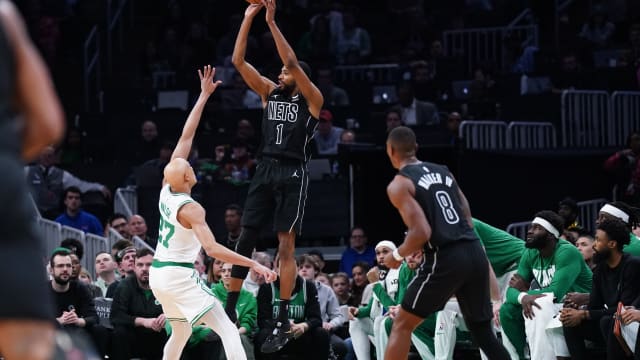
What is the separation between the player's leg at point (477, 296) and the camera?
320 inches

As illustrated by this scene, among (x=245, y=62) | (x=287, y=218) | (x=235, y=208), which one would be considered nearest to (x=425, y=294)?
(x=287, y=218)

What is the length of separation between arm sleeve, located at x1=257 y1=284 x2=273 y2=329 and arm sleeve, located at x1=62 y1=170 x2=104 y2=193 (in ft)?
15.6

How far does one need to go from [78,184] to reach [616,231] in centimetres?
852

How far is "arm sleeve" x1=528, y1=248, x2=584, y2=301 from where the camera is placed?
1087 centimetres

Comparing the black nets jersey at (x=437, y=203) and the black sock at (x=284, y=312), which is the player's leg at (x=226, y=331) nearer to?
the black sock at (x=284, y=312)

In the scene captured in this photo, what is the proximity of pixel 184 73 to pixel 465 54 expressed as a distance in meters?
4.93

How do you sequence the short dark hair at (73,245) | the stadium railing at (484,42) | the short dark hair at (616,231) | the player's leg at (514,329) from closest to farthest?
1. the short dark hair at (616,231)
2. the player's leg at (514,329)
3. the short dark hair at (73,245)
4. the stadium railing at (484,42)

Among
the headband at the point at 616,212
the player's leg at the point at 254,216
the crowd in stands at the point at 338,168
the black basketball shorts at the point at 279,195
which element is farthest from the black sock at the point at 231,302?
the headband at the point at 616,212

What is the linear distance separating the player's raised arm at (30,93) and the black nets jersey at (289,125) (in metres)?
6.30

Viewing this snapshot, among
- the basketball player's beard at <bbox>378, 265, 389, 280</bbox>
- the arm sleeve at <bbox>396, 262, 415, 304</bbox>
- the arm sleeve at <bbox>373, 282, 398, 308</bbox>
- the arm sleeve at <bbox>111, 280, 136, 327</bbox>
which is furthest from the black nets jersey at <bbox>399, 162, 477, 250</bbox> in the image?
the arm sleeve at <bbox>111, 280, 136, 327</bbox>

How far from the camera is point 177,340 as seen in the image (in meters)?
9.44

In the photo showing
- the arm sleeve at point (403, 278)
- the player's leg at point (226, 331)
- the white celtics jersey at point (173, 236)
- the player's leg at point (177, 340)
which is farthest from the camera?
the arm sleeve at point (403, 278)

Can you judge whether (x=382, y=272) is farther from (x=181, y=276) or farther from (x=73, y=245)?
(x=181, y=276)

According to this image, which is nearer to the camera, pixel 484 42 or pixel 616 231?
pixel 616 231
